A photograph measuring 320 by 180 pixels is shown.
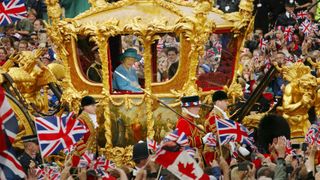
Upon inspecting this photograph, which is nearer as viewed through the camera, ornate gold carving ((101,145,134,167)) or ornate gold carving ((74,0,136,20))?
ornate gold carving ((101,145,134,167))

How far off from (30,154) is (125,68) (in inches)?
156

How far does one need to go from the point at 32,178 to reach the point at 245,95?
10763 mm

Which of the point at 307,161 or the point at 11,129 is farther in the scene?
the point at 307,161

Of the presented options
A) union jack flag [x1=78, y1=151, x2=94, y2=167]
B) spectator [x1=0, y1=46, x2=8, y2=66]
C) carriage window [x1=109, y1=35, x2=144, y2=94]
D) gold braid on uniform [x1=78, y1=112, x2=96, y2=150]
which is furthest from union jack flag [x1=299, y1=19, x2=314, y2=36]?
union jack flag [x1=78, y1=151, x2=94, y2=167]

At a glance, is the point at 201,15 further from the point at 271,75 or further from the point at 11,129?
the point at 11,129

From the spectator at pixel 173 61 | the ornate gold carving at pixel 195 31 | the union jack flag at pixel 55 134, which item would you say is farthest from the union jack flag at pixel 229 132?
the spectator at pixel 173 61

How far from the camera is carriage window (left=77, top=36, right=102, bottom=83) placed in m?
28.7

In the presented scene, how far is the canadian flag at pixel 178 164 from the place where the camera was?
2058 cm

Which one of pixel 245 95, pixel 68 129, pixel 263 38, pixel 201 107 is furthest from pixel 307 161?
pixel 263 38

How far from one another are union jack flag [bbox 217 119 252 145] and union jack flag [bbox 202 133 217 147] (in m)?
0.38

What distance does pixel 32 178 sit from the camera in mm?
20453

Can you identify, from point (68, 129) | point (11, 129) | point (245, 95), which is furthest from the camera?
point (245, 95)

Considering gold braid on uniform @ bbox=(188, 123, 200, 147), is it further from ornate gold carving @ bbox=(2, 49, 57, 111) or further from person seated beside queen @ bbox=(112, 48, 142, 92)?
ornate gold carving @ bbox=(2, 49, 57, 111)

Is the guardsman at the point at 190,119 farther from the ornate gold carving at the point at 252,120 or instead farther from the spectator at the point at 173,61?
the ornate gold carving at the point at 252,120
